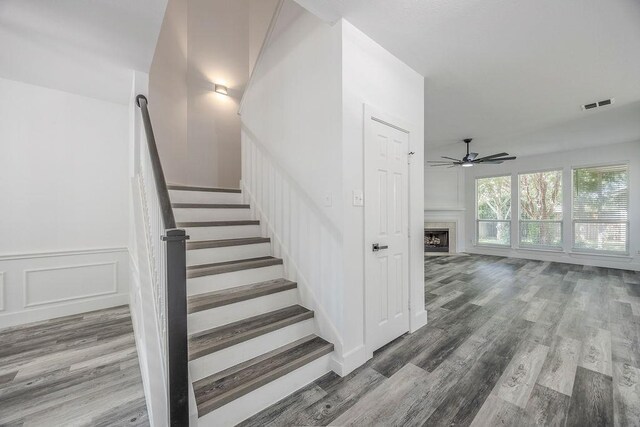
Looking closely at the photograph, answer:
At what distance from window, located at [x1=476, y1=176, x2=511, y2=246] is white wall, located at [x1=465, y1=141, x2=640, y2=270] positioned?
0.17 metres

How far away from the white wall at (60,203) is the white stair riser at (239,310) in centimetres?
245

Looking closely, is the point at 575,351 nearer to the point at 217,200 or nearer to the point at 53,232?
the point at 217,200

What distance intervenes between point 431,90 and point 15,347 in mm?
5161

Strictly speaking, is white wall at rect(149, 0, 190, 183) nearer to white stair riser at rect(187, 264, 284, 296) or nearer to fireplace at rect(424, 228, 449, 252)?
white stair riser at rect(187, 264, 284, 296)

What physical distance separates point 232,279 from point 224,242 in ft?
1.40

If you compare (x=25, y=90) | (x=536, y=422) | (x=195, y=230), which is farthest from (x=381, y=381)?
(x=25, y=90)

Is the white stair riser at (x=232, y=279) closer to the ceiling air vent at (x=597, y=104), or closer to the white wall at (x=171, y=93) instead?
the white wall at (x=171, y=93)

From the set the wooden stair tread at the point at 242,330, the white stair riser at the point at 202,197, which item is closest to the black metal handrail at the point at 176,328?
the wooden stair tread at the point at 242,330

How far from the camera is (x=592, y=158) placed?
6043 mm

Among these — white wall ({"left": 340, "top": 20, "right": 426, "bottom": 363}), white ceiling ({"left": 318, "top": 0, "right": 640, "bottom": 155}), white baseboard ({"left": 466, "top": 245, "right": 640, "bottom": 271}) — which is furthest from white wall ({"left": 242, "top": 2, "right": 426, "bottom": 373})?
white baseboard ({"left": 466, "top": 245, "right": 640, "bottom": 271})

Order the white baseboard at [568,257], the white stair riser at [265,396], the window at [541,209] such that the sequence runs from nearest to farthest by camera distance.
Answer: the white stair riser at [265,396]
the white baseboard at [568,257]
the window at [541,209]

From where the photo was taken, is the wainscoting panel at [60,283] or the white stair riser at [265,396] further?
the wainscoting panel at [60,283]

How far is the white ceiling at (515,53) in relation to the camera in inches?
77.4

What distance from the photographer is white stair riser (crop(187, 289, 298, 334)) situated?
1.88 metres
